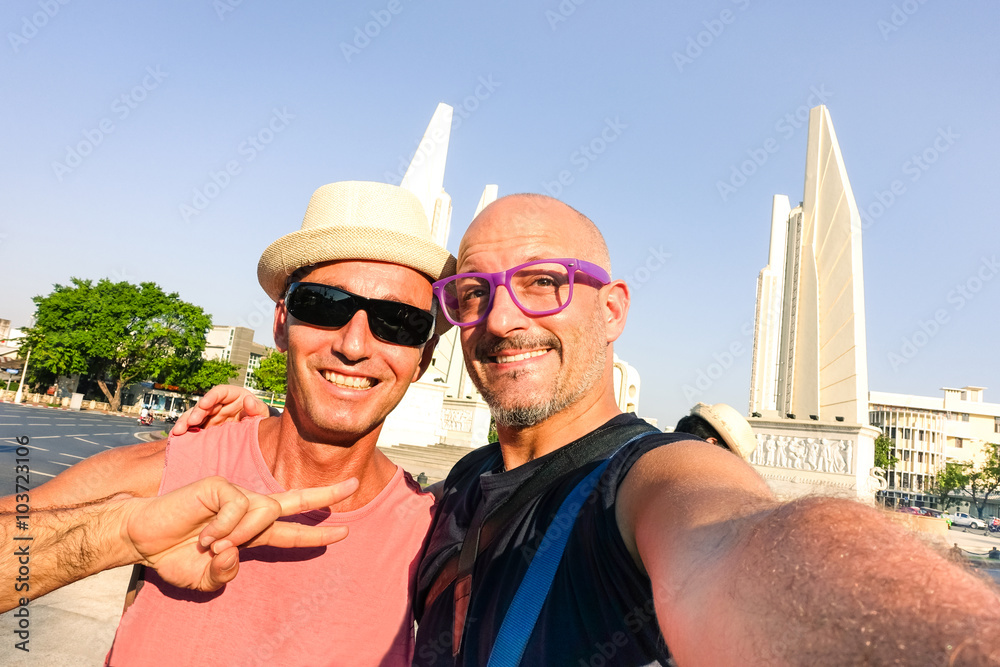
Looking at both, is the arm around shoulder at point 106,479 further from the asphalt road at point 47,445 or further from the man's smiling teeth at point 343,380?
the asphalt road at point 47,445

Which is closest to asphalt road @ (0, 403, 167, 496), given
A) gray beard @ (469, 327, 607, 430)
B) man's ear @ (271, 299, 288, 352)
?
man's ear @ (271, 299, 288, 352)

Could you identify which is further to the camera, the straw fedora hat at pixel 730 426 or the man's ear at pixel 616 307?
the straw fedora hat at pixel 730 426

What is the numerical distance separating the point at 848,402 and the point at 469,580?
15339 mm

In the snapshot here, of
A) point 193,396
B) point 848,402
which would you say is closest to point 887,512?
point 848,402

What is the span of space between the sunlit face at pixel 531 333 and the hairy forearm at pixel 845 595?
1122mm

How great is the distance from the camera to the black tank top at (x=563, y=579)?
A: 1151 mm

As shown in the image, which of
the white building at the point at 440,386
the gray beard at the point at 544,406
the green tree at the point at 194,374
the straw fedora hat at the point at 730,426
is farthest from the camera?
the green tree at the point at 194,374

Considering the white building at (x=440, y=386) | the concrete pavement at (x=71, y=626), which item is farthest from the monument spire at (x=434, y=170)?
the concrete pavement at (x=71, y=626)

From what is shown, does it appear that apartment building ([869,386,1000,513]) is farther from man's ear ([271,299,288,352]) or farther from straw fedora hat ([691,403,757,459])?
man's ear ([271,299,288,352])

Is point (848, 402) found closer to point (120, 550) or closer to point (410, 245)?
point (410, 245)

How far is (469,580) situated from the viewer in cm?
155

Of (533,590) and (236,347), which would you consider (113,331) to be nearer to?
(236,347)

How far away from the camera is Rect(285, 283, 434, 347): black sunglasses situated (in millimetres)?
2094

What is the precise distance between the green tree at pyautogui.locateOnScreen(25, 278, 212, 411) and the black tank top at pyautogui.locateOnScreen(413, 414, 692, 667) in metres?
42.2
